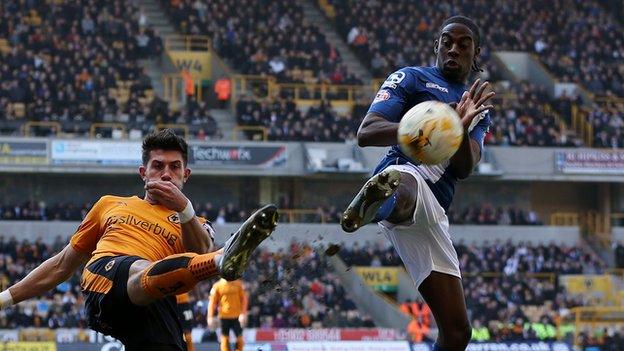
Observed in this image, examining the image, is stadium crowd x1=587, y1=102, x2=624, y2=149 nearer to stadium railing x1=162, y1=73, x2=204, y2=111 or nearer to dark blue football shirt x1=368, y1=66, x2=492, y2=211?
stadium railing x1=162, y1=73, x2=204, y2=111

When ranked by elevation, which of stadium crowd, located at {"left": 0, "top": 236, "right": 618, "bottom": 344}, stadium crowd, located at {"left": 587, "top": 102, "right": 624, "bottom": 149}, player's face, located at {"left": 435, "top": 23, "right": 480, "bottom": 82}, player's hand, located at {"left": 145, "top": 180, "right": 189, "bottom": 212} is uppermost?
player's face, located at {"left": 435, "top": 23, "right": 480, "bottom": 82}

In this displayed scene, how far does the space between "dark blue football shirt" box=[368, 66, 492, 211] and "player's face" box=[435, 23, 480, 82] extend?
0.26ft

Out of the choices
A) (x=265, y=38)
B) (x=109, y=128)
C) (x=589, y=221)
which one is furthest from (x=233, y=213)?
(x=589, y=221)

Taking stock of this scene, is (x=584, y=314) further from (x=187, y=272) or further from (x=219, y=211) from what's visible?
(x=187, y=272)

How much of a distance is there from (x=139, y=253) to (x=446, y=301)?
78.6 inches

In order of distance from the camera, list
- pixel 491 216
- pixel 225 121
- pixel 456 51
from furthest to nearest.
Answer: pixel 225 121
pixel 491 216
pixel 456 51

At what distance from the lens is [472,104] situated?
25.3ft

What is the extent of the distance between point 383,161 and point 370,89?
3030 centimetres

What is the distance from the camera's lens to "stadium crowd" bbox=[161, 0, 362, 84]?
126ft

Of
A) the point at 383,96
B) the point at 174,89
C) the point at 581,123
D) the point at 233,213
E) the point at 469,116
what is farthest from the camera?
the point at 581,123

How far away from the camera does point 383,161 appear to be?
8.48 m

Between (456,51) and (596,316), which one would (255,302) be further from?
(456,51)

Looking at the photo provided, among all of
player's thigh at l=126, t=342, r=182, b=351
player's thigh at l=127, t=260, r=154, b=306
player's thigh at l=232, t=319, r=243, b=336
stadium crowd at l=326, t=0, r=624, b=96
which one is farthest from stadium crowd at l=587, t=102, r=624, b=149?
player's thigh at l=127, t=260, r=154, b=306

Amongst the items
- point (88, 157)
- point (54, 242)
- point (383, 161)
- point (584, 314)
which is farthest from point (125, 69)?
point (383, 161)
